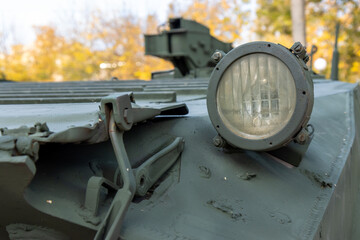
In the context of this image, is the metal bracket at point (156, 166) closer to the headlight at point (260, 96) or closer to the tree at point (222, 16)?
the headlight at point (260, 96)

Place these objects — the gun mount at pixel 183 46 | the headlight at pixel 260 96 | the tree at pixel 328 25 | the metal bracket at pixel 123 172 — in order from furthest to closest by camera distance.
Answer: the tree at pixel 328 25 → the gun mount at pixel 183 46 → the headlight at pixel 260 96 → the metal bracket at pixel 123 172

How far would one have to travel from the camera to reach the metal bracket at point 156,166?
1.55 meters

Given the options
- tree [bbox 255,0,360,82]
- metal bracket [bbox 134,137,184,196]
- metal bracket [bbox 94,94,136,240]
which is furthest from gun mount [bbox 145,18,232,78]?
tree [bbox 255,0,360,82]

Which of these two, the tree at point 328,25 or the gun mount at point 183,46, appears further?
the tree at point 328,25

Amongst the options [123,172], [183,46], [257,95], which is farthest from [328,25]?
[123,172]

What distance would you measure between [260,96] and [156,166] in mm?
497

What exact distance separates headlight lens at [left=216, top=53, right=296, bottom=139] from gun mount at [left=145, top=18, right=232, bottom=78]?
4542 millimetres

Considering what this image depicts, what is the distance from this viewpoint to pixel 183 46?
21.1ft

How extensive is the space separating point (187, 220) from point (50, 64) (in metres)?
21.7

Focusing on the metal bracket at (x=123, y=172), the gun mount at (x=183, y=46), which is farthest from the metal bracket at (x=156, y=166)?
the gun mount at (x=183, y=46)

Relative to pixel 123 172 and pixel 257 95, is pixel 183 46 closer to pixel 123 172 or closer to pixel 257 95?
pixel 257 95

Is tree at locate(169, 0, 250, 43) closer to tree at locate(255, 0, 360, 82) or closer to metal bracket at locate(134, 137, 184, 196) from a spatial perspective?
tree at locate(255, 0, 360, 82)

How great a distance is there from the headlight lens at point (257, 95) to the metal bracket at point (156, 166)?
0.84 feet

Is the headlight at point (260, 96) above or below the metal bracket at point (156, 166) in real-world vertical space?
above
